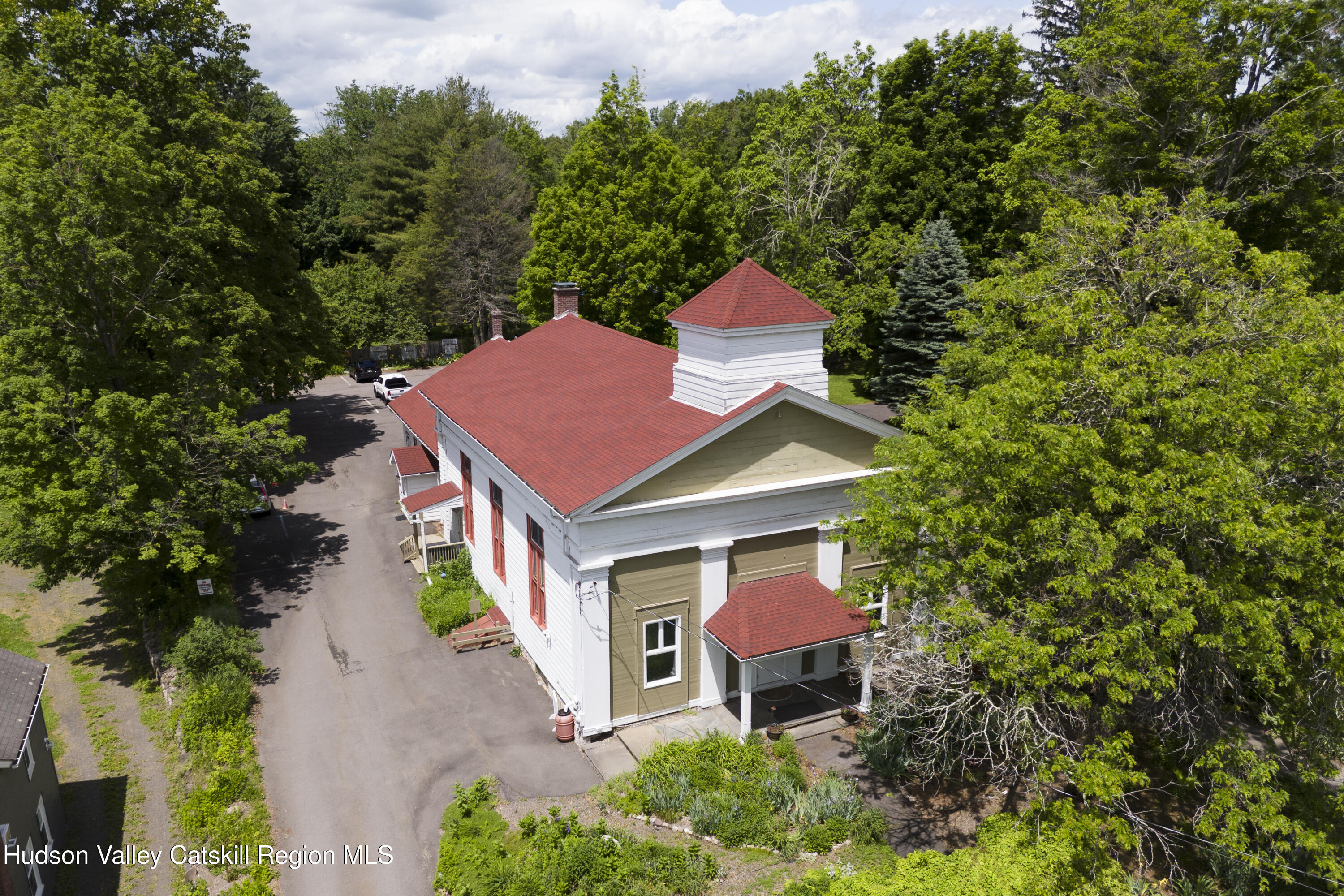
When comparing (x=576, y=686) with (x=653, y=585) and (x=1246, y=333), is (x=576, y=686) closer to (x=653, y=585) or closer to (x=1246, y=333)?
(x=653, y=585)

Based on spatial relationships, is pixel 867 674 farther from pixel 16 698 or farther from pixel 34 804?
pixel 16 698

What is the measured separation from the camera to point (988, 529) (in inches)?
518

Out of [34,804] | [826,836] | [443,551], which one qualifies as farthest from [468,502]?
[826,836]

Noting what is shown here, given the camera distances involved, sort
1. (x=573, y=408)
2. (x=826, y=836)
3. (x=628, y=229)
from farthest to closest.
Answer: (x=628, y=229), (x=573, y=408), (x=826, y=836)

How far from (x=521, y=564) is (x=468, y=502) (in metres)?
6.22

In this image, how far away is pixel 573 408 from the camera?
71.7ft

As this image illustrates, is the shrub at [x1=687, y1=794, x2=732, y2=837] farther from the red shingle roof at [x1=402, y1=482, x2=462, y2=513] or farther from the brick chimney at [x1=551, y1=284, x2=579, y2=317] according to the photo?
the brick chimney at [x1=551, y1=284, x2=579, y2=317]

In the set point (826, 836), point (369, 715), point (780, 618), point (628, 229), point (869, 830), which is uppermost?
point (628, 229)

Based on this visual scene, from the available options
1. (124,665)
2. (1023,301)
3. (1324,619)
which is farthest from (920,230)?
(124,665)

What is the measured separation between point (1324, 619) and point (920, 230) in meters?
34.2

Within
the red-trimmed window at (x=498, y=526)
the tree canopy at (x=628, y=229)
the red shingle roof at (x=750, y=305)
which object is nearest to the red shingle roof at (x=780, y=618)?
the red shingle roof at (x=750, y=305)

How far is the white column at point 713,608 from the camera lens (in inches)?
708

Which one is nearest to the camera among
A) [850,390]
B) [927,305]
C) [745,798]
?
[745,798]

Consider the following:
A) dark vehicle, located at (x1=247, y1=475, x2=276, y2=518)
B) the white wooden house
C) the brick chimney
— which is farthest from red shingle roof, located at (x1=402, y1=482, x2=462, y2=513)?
the brick chimney
